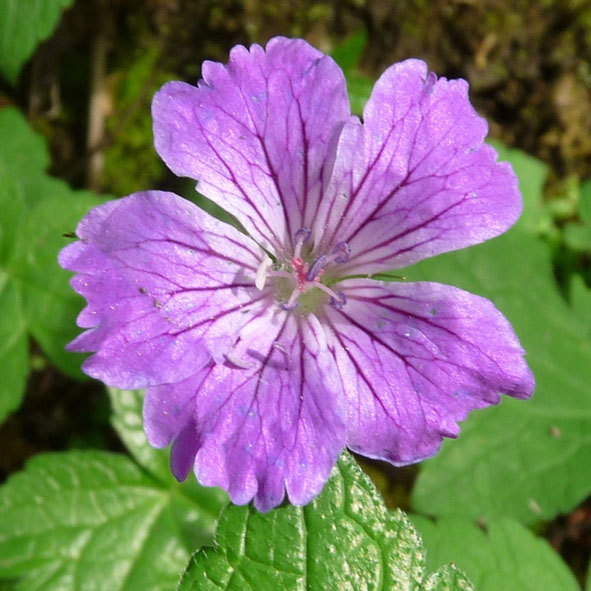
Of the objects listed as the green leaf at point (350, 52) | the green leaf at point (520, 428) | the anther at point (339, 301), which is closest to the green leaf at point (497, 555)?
the green leaf at point (520, 428)

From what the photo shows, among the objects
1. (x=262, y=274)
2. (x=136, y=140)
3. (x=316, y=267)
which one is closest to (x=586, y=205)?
(x=316, y=267)

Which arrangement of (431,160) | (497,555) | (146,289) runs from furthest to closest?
(497,555) → (431,160) → (146,289)

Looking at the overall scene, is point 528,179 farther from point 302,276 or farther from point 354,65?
point 302,276

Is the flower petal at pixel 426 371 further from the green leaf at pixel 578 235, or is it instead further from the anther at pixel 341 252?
the green leaf at pixel 578 235

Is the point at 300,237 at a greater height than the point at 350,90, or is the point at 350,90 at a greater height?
the point at 350,90

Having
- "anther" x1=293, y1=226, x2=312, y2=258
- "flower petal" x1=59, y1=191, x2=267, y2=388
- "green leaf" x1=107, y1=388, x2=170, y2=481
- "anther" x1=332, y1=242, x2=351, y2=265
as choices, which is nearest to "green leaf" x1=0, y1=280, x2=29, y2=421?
"green leaf" x1=107, y1=388, x2=170, y2=481

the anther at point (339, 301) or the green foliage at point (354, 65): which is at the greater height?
the green foliage at point (354, 65)

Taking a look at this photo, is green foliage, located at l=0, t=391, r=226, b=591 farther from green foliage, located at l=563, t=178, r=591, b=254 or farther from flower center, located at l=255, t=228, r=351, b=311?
green foliage, located at l=563, t=178, r=591, b=254
